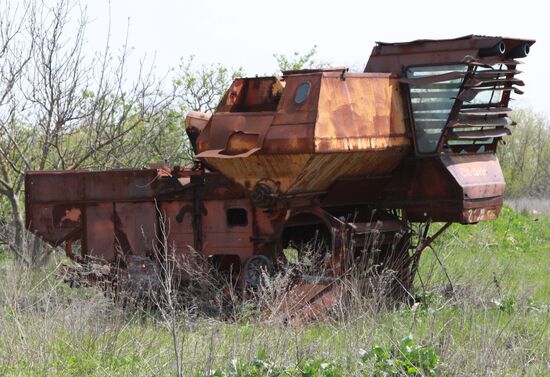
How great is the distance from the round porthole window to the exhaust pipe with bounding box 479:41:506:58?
2.35m

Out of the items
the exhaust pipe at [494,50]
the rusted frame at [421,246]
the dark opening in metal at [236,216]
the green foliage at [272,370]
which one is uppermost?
the exhaust pipe at [494,50]

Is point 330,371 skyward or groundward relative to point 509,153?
groundward

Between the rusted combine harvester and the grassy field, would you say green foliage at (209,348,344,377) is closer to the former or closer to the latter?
the grassy field

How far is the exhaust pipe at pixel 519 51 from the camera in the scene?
1300 cm

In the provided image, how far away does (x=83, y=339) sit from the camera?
9.09 meters

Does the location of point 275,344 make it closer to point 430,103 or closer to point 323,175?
point 323,175

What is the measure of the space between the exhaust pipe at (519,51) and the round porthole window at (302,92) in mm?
2872

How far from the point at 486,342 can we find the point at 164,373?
2485 millimetres

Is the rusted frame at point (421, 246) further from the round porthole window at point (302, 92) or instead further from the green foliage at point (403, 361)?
the green foliage at point (403, 361)

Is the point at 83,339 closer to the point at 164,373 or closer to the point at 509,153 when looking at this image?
the point at 164,373

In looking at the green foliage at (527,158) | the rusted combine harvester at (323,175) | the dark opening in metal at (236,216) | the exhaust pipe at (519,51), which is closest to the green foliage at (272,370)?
the rusted combine harvester at (323,175)

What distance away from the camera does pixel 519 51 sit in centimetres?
1304

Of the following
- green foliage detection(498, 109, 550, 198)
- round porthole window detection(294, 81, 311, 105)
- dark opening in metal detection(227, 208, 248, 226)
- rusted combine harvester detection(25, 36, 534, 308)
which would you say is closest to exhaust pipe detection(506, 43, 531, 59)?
rusted combine harvester detection(25, 36, 534, 308)

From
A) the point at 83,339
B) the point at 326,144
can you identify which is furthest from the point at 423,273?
the point at 83,339
